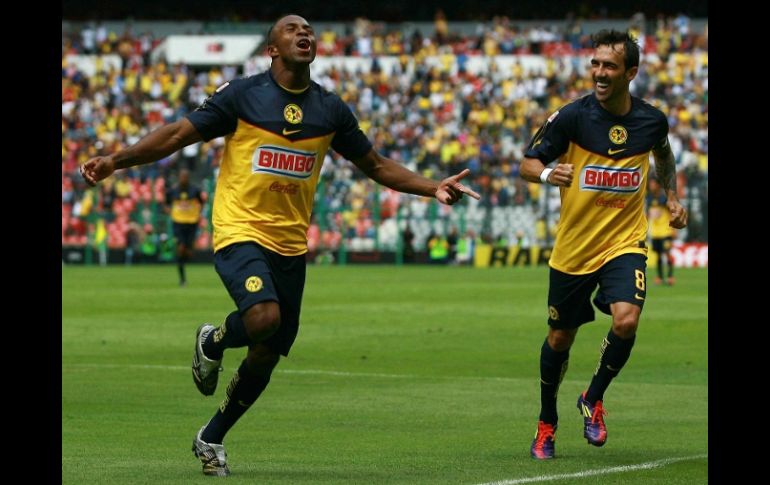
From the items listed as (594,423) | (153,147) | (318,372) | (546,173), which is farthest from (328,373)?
(153,147)

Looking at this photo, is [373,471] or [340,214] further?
[340,214]

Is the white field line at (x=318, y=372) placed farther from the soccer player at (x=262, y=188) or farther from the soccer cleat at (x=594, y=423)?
the soccer player at (x=262, y=188)

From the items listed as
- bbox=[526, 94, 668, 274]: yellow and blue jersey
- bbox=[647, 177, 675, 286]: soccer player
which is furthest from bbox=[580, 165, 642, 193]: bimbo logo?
bbox=[647, 177, 675, 286]: soccer player

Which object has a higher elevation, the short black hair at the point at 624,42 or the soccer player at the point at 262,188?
the short black hair at the point at 624,42

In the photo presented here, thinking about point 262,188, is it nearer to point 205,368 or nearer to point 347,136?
point 347,136

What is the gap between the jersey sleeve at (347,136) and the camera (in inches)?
379

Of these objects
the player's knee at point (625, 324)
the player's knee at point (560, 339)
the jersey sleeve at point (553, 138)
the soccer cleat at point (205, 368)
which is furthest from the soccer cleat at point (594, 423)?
the soccer cleat at point (205, 368)

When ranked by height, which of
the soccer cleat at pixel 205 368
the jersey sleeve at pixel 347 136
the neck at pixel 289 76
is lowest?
the soccer cleat at pixel 205 368

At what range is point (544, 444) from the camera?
10.2m
